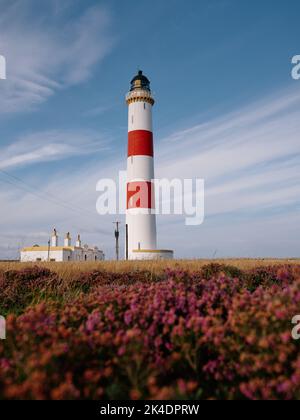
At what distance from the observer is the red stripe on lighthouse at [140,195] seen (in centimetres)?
2914

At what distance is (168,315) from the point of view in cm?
364

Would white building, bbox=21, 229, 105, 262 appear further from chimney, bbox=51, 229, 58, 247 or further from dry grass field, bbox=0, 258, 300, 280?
dry grass field, bbox=0, 258, 300, 280

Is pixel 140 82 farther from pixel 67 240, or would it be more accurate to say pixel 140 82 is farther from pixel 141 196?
pixel 67 240

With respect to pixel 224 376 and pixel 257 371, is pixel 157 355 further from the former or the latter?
pixel 257 371

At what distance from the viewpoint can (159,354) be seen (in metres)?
3.29

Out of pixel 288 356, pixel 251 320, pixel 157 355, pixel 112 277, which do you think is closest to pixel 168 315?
pixel 157 355

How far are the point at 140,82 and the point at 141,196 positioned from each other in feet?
36.3

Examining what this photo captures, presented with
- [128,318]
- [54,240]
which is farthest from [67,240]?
[128,318]

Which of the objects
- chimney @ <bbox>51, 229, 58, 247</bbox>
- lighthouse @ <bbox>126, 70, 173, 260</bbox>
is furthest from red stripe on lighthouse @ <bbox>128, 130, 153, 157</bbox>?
chimney @ <bbox>51, 229, 58, 247</bbox>

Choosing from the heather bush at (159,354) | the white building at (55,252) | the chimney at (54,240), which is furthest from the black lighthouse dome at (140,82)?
the heather bush at (159,354)

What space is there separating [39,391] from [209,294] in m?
2.31
